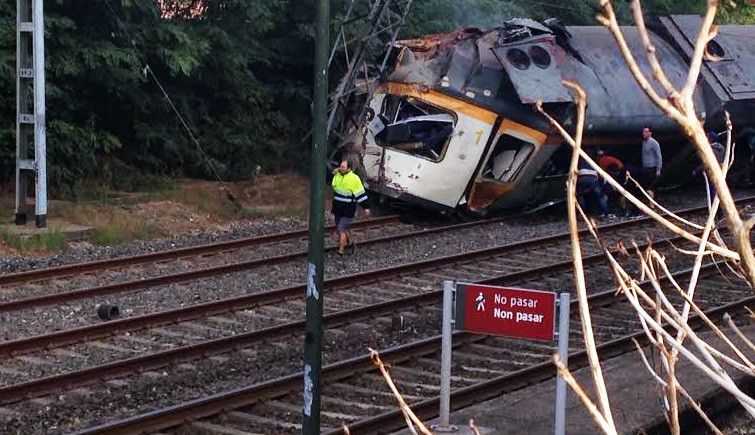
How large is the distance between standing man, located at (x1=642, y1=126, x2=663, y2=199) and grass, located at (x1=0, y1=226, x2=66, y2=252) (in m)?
9.42

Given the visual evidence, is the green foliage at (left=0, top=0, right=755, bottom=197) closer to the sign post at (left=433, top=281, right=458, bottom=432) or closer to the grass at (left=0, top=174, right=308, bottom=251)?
the grass at (left=0, top=174, right=308, bottom=251)

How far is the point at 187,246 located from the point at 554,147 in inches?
233

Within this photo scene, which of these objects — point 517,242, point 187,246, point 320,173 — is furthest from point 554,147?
point 320,173

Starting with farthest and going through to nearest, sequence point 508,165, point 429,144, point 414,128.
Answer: point 508,165 → point 414,128 → point 429,144

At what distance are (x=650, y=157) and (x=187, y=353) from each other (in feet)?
37.1

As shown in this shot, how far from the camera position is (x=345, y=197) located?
17.4 m

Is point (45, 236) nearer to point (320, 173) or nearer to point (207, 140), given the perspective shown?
point (207, 140)

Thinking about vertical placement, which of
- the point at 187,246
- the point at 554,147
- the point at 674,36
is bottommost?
the point at 187,246

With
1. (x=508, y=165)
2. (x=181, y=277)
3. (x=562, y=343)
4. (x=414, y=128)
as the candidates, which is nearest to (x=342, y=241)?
(x=414, y=128)

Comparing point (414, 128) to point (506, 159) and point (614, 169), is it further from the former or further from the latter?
point (614, 169)

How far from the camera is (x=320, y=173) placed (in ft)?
25.4

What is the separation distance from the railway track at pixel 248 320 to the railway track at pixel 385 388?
135cm

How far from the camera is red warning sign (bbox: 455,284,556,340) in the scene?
8531mm

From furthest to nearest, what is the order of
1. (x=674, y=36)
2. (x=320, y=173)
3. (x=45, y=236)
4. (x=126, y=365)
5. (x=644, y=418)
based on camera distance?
(x=674, y=36) → (x=45, y=236) → (x=126, y=365) → (x=644, y=418) → (x=320, y=173)
